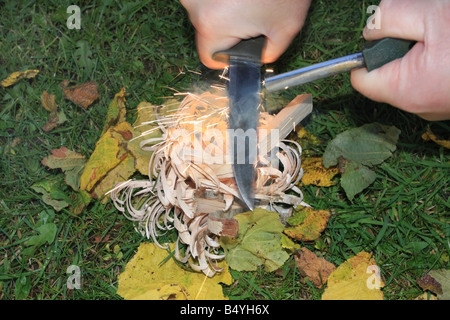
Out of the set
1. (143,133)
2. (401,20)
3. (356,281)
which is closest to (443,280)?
(356,281)

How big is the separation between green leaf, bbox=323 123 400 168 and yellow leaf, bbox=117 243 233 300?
2.09 feet

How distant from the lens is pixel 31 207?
2.14 metres

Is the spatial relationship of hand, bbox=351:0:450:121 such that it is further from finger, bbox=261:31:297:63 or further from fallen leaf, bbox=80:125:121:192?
fallen leaf, bbox=80:125:121:192

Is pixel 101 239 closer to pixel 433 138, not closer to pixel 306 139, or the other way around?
pixel 306 139

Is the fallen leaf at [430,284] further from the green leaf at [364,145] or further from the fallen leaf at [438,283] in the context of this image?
the green leaf at [364,145]

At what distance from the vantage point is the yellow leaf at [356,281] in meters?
1.87

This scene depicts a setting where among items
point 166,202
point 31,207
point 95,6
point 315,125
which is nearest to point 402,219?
point 315,125

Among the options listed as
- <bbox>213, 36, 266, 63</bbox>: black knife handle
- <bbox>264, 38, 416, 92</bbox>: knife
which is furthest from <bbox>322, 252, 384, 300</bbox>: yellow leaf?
<bbox>213, 36, 266, 63</bbox>: black knife handle

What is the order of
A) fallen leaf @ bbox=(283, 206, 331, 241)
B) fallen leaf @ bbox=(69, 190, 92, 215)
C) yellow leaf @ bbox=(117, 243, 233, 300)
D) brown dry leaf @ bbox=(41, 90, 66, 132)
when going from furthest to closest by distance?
brown dry leaf @ bbox=(41, 90, 66, 132)
fallen leaf @ bbox=(69, 190, 92, 215)
fallen leaf @ bbox=(283, 206, 331, 241)
yellow leaf @ bbox=(117, 243, 233, 300)

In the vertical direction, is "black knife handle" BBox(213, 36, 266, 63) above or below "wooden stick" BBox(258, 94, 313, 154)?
above

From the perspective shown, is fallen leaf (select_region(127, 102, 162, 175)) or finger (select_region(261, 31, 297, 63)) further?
fallen leaf (select_region(127, 102, 162, 175))

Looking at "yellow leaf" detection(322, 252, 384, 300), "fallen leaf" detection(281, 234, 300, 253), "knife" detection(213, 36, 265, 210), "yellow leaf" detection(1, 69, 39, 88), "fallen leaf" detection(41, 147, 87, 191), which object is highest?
"knife" detection(213, 36, 265, 210)

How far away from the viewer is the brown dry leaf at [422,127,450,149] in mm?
2157

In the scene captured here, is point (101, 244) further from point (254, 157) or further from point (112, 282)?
point (254, 157)
